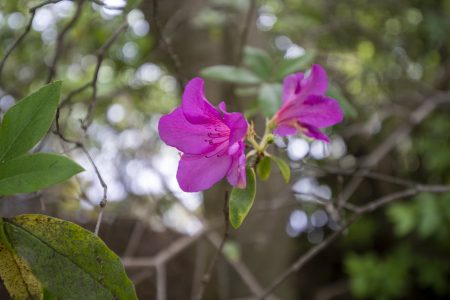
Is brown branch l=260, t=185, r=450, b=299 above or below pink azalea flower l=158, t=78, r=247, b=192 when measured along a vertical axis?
below

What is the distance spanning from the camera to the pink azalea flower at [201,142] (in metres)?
0.79

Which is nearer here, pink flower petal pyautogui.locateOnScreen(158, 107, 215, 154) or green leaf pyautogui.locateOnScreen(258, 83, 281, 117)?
pink flower petal pyautogui.locateOnScreen(158, 107, 215, 154)

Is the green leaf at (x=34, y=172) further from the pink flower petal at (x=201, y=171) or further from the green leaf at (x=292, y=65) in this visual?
the green leaf at (x=292, y=65)

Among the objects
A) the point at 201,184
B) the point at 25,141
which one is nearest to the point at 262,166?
the point at 201,184

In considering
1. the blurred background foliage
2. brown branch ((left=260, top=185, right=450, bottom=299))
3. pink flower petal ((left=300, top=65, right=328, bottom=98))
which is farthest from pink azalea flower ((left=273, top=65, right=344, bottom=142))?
the blurred background foliage

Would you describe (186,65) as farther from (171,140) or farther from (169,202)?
(171,140)

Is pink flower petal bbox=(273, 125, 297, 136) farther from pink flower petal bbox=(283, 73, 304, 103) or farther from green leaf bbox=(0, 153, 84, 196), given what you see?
green leaf bbox=(0, 153, 84, 196)

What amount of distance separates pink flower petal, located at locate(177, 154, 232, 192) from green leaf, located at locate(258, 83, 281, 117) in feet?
1.24

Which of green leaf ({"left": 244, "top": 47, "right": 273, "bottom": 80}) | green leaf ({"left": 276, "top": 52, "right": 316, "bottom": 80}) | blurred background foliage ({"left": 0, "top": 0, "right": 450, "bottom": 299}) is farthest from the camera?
blurred background foliage ({"left": 0, "top": 0, "right": 450, "bottom": 299})

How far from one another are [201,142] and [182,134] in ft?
0.11

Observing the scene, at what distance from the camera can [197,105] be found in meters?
0.80

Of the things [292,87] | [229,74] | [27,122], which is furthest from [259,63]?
[27,122]

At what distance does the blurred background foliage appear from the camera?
2307 mm

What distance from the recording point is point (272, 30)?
2863 mm
